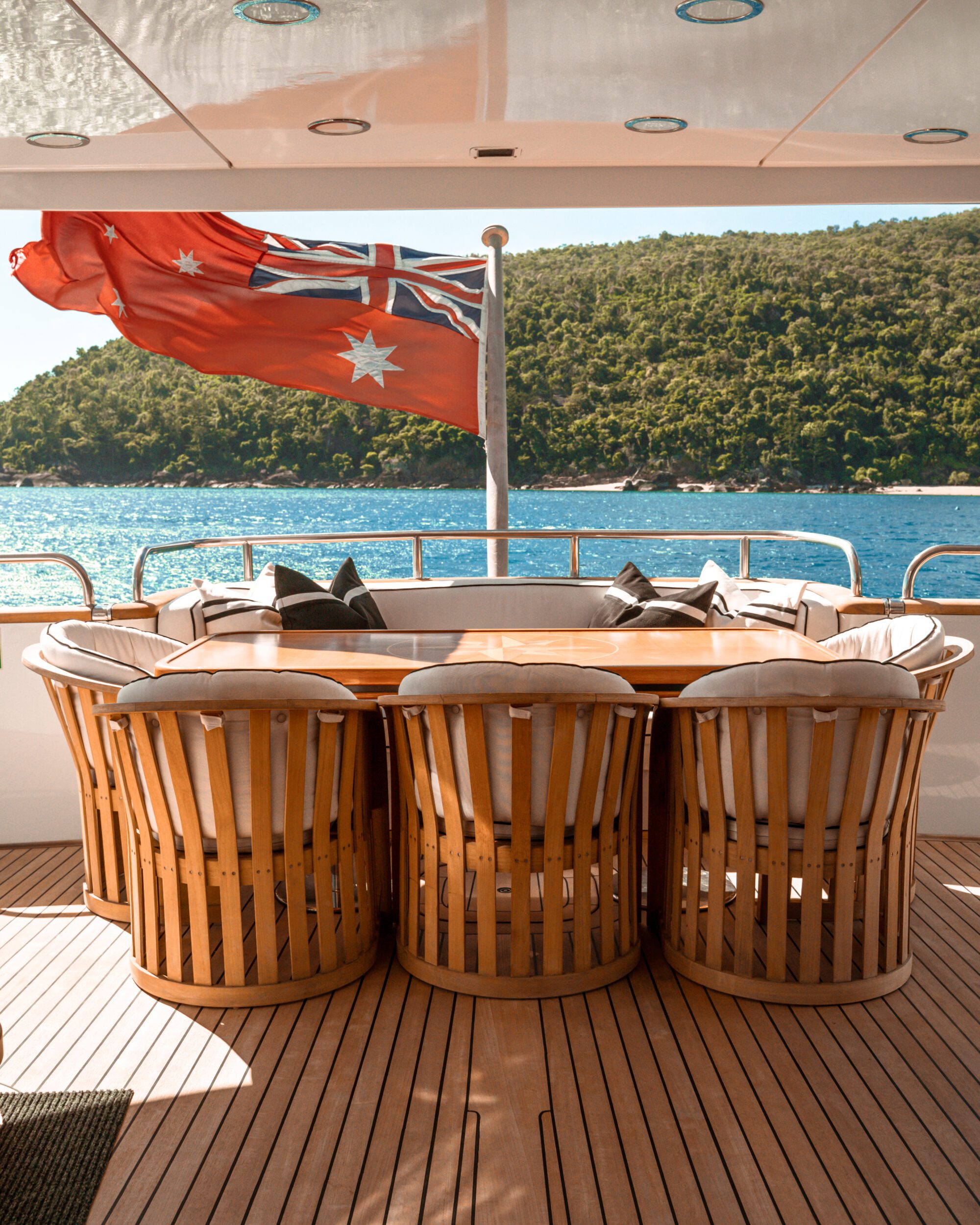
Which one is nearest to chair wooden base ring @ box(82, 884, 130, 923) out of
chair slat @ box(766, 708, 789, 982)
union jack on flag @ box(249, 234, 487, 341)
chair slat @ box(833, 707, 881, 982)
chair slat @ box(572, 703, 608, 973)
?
chair slat @ box(572, 703, 608, 973)

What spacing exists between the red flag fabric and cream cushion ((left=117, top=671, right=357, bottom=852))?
3324mm

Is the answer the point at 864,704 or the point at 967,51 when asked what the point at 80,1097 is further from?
the point at 967,51

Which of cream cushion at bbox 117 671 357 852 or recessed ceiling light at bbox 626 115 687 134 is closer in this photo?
cream cushion at bbox 117 671 357 852

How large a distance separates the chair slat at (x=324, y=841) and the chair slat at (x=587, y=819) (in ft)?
1.85

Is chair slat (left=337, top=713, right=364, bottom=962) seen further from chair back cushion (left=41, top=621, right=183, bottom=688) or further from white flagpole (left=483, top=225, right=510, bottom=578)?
white flagpole (left=483, top=225, right=510, bottom=578)

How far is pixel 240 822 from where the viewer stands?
2402 millimetres

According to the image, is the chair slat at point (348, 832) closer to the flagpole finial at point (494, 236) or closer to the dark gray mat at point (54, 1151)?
the dark gray mat at point (54, 1151)

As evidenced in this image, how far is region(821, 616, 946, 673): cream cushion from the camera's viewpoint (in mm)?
2619

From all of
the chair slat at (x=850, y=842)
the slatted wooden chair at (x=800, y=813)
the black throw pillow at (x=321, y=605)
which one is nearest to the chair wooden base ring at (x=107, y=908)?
the black throw pillow at (x=321, y=605)

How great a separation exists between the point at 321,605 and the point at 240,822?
166cm

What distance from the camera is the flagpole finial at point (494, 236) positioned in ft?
17.4

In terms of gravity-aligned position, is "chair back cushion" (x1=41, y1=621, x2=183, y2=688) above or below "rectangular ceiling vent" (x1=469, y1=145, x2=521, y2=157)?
below

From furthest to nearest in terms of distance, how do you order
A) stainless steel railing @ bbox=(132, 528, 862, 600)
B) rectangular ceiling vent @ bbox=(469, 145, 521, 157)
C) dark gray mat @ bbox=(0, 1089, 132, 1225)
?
stainless steel railing @ bbox=(132, 528, 862, 600) < rectangular ceiling vent @ bbox=(469, 145, 521, 157) < dark gray mat @ bbox=(0, 1089, 132, 1225)

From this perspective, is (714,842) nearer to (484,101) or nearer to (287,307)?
(484,101)
